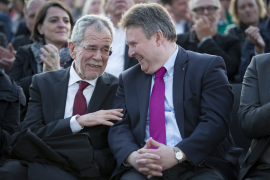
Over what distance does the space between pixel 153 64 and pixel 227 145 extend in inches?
36.1

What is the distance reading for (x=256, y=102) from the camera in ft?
9.14

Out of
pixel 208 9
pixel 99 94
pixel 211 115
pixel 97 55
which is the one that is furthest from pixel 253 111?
pixel 208 9

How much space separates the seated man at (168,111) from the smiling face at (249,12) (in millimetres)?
2769

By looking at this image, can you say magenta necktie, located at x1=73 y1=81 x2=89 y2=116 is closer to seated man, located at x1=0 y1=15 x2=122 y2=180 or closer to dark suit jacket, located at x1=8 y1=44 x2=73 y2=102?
seated man, located at x1=0 y1=15 x2=122 y2=180

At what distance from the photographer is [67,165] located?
9.24 feet

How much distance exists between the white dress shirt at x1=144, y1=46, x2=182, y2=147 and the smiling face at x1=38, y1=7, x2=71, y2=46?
6.53ft

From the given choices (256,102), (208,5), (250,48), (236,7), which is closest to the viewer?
(256,102)

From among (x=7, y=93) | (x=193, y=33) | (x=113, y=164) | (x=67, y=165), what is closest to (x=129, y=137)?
(x=113, y=164)

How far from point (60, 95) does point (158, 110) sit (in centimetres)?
101

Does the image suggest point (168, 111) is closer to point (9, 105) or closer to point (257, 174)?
point (257, 174)

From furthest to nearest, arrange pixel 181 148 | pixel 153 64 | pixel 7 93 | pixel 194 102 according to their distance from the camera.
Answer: pixel 7 93
pixel 153 64
pixel 194 102
pixel 181 148

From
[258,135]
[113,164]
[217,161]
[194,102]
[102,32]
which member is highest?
[102,32]

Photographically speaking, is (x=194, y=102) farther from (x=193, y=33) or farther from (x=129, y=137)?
(x=193, y=33)

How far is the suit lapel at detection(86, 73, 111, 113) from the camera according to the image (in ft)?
10.6
